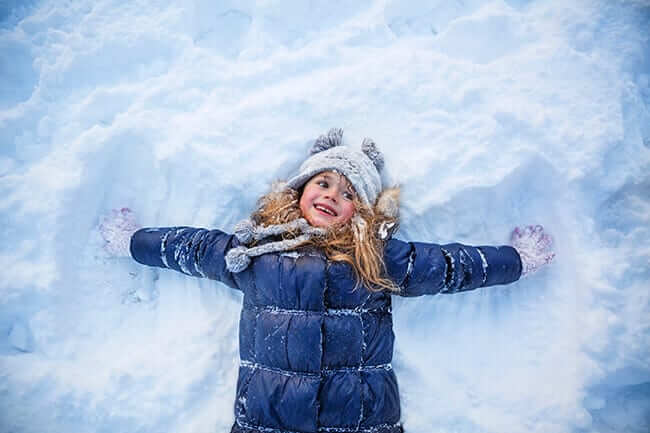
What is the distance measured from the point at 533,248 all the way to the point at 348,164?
107 cm

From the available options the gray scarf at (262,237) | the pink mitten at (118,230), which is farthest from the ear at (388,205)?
the pink mitten at (118,230)

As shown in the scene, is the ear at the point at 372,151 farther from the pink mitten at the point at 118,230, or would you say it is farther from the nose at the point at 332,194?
the pink mitten at the point at 118,230

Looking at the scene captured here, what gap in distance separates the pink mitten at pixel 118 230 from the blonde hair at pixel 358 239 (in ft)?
2.45

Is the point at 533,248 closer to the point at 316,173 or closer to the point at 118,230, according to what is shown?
the point at 316,173

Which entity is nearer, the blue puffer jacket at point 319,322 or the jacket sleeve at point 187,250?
the blue puffer jacket at point 319,322

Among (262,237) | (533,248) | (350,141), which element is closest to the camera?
(262,237)

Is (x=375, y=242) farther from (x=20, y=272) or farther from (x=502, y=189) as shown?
(x=20, y=272)

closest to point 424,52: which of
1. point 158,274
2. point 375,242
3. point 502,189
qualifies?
point 502,189

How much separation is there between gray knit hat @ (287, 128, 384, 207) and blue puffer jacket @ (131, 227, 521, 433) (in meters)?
0.31

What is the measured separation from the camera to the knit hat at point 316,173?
181 centimetres

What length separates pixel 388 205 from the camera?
1933 millimetres

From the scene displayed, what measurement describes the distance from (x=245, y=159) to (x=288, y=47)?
30.8 inches

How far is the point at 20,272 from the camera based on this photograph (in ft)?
6.57

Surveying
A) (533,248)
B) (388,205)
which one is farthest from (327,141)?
(533,248)
